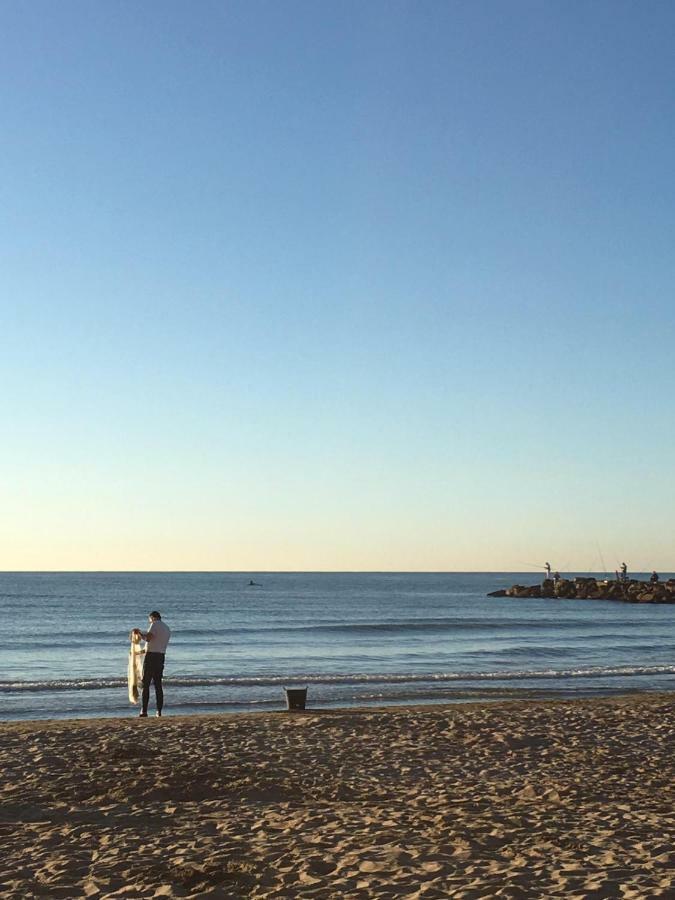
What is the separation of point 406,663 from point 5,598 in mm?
72122

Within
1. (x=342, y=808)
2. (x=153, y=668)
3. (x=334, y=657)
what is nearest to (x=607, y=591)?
(x=334, y=657)

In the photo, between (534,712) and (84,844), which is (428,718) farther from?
(84,844)

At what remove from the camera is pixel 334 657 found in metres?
34.9

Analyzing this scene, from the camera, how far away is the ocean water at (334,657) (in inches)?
857

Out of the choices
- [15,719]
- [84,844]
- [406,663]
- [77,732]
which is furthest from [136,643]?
[406,663]

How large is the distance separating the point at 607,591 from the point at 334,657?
203 ft

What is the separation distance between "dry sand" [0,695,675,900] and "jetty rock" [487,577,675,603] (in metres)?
73.0

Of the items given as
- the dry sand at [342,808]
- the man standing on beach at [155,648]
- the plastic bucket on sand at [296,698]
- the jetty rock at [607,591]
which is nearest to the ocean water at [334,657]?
the plastic bucket on sand at [296,698]

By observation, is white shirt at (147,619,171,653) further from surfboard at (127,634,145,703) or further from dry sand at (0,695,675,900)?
dry sand at (0,695,675,900)

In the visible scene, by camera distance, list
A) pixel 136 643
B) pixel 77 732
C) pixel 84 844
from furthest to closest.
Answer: pixel 136 643 < pixel 77 732 < pixel 84 844

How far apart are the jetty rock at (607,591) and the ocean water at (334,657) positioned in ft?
41.2

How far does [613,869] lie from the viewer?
6949 mm

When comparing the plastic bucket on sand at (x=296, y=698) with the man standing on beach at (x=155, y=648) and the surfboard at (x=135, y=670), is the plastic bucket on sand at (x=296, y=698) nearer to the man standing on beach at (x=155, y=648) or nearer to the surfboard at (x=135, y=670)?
the man standing on beach at (x=155, y=648)

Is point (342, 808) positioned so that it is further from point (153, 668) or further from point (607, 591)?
point (607, 591)
